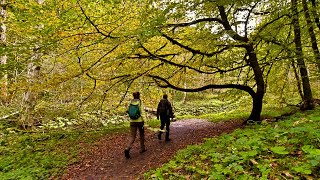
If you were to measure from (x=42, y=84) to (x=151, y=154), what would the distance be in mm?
3944

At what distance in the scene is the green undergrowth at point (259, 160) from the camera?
3452 millimetres

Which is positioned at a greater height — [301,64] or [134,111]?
[301,64]

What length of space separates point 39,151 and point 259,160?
23.0ft

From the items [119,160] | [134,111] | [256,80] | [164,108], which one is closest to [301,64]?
[256,80]

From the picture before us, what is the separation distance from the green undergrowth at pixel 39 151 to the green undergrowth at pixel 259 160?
3236 mm

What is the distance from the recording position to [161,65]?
9.57 meters

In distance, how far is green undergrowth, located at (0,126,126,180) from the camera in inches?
259

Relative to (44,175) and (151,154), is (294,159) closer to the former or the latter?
(151,154)

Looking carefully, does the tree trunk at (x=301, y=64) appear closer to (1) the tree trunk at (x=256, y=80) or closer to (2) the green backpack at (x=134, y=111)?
(1) the tree trunk at (x=256, y=80)

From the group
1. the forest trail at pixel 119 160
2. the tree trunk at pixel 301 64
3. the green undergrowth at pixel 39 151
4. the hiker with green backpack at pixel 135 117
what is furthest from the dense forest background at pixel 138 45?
the forest trail at pixel 119 160

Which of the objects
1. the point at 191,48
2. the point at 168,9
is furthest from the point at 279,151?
the point at 191,48

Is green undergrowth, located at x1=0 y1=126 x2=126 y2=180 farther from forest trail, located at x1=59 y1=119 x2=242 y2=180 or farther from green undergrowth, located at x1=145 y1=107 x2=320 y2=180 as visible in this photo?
green undergrowth, located at x1=145 y1=107 x2=320 y2=180

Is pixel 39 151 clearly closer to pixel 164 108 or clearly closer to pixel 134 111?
pixel 134 111

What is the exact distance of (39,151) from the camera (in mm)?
8172
